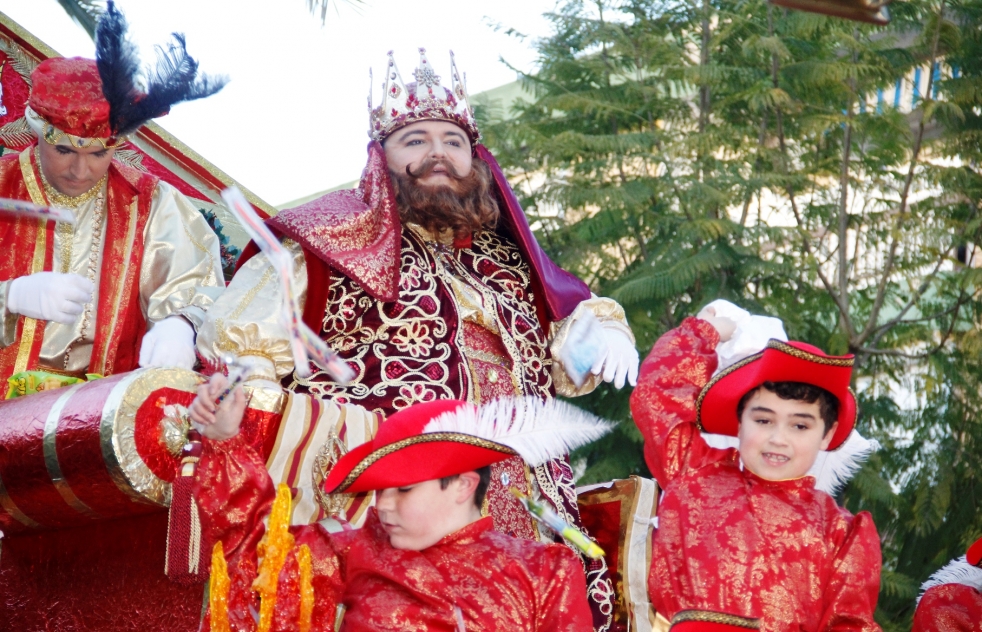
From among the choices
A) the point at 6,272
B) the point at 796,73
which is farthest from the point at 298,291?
the point at 796,73

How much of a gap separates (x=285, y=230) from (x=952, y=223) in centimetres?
530

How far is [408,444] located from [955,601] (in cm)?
195

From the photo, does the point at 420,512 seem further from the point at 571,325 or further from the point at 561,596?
the point at 571,325

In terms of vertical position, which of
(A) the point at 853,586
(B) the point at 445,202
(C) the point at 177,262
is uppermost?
(B) the point at 445,202

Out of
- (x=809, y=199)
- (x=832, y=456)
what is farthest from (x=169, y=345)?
(x=809, y=199)

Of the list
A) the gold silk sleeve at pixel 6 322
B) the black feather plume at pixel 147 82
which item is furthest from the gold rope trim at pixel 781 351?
the gold silk sleeve at pixel 6 322

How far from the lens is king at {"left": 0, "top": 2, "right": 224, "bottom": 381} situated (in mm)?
4254

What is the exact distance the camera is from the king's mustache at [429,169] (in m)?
4.79

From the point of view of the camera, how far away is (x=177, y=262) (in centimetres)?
465

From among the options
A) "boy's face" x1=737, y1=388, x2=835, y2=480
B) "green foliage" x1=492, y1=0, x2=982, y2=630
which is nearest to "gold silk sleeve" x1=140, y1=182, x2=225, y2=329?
"boy's face" x1=737, y1=388, x2=835, y2=480

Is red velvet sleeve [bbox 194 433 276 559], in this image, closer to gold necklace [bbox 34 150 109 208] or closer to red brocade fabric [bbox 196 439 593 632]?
red brocade fabric [bbox 196 439 593 632]

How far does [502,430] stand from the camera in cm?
346

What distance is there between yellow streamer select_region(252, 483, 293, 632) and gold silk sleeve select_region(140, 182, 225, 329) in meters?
1.28

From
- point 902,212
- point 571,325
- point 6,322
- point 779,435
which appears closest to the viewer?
point 779,435
